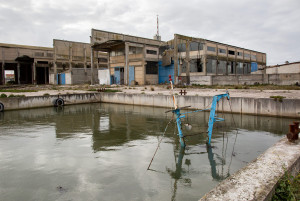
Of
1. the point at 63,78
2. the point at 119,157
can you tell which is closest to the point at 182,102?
the point at 119,157

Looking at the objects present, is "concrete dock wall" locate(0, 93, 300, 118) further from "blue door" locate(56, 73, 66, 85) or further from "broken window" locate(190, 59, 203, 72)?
"blue door" locate(56, 73, 66, 85)

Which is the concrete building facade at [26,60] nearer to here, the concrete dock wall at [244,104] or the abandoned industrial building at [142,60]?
the abandoned industrial building at [142,60]

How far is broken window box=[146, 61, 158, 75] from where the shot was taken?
4084cm

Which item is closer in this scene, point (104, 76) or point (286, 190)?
point (286, 190)

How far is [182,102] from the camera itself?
19.0 metres

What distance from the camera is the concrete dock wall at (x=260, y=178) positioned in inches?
138

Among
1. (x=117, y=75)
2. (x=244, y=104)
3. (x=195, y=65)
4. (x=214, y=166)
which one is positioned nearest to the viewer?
(x=214, y=166)

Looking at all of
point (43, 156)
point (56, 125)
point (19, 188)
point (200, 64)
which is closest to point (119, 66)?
point (200, 64)

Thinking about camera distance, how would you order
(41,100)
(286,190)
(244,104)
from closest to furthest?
(286,190), (244,104), (41,100)

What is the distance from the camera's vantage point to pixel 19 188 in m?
6.33

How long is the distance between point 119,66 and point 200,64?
1494 centimetres

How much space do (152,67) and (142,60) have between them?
3.25m

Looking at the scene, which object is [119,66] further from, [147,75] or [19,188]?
[19,188]

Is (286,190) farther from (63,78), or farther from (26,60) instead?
(26,60)
